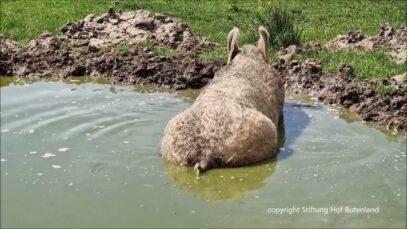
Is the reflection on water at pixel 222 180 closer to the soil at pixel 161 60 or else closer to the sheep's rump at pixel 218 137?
the sheep's rump at pixel 218 137

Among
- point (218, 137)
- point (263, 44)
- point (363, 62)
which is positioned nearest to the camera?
point (218, 137)

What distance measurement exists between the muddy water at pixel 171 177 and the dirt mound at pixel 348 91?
302mm

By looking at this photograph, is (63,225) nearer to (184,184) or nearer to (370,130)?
(184,184)

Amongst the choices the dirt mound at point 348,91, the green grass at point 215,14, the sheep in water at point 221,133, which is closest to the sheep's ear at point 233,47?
the dirt mound at point 348,91

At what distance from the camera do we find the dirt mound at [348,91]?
8422 mm

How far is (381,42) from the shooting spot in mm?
11523

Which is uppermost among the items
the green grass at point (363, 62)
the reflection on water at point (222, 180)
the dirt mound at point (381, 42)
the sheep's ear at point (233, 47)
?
the sheep's ear at point (233, 47)

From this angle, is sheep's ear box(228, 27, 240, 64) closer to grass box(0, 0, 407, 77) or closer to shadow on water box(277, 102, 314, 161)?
shadow on water box(277, 102, 314, 161)

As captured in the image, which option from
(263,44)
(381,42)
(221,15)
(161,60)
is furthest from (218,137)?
(221,15)

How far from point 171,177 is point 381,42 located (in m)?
6.18

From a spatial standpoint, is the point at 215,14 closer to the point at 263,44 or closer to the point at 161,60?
the point at 161,60

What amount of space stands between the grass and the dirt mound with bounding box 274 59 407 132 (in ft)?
2.66

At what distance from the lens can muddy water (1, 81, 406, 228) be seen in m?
5.73

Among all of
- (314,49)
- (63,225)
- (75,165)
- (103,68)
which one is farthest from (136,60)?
(63,225)
